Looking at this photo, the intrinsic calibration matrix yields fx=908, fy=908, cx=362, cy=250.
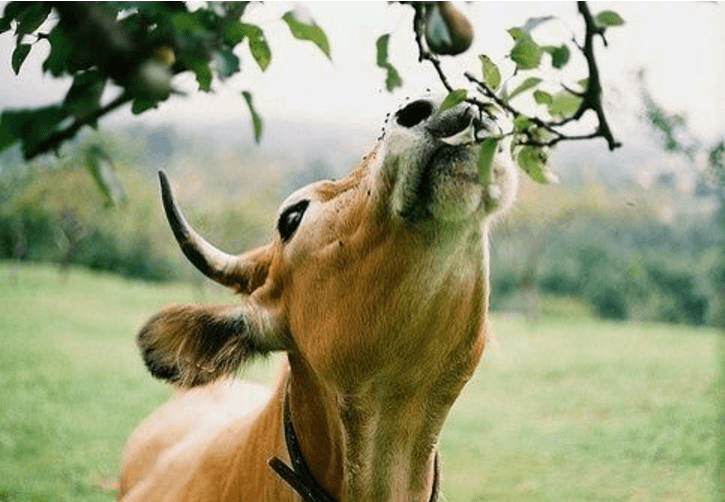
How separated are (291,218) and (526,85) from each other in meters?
1.27

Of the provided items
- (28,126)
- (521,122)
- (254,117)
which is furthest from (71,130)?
(521,122)

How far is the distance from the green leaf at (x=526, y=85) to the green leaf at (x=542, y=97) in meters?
0.09

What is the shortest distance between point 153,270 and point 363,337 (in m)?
45.9

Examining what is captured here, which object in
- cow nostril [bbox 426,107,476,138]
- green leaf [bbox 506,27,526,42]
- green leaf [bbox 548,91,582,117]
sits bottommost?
cow nostril [bbox 426,107,476,138]

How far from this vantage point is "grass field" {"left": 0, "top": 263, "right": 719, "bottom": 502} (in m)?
8.11

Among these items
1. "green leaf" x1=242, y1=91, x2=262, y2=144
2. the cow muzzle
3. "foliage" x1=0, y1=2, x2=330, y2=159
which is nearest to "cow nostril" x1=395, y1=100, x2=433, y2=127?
the cow muzzle

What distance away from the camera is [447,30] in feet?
5.26

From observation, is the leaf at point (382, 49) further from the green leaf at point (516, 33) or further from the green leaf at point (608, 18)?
the green leaf at point (608, 18)

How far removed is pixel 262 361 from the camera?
10.9ft

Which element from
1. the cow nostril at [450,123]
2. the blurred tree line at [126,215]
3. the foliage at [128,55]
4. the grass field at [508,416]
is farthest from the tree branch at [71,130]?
the blurred tree line at [126,215]

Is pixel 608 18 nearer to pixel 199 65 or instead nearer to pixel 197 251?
pixel 199 65

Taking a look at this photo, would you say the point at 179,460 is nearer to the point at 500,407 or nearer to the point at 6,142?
the point at 6,142

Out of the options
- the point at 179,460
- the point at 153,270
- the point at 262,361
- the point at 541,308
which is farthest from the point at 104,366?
the point at 541,308

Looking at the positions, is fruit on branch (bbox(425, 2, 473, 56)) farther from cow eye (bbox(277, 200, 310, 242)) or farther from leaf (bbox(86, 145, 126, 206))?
cow eye (bbox(277, 200, 310, 242))
